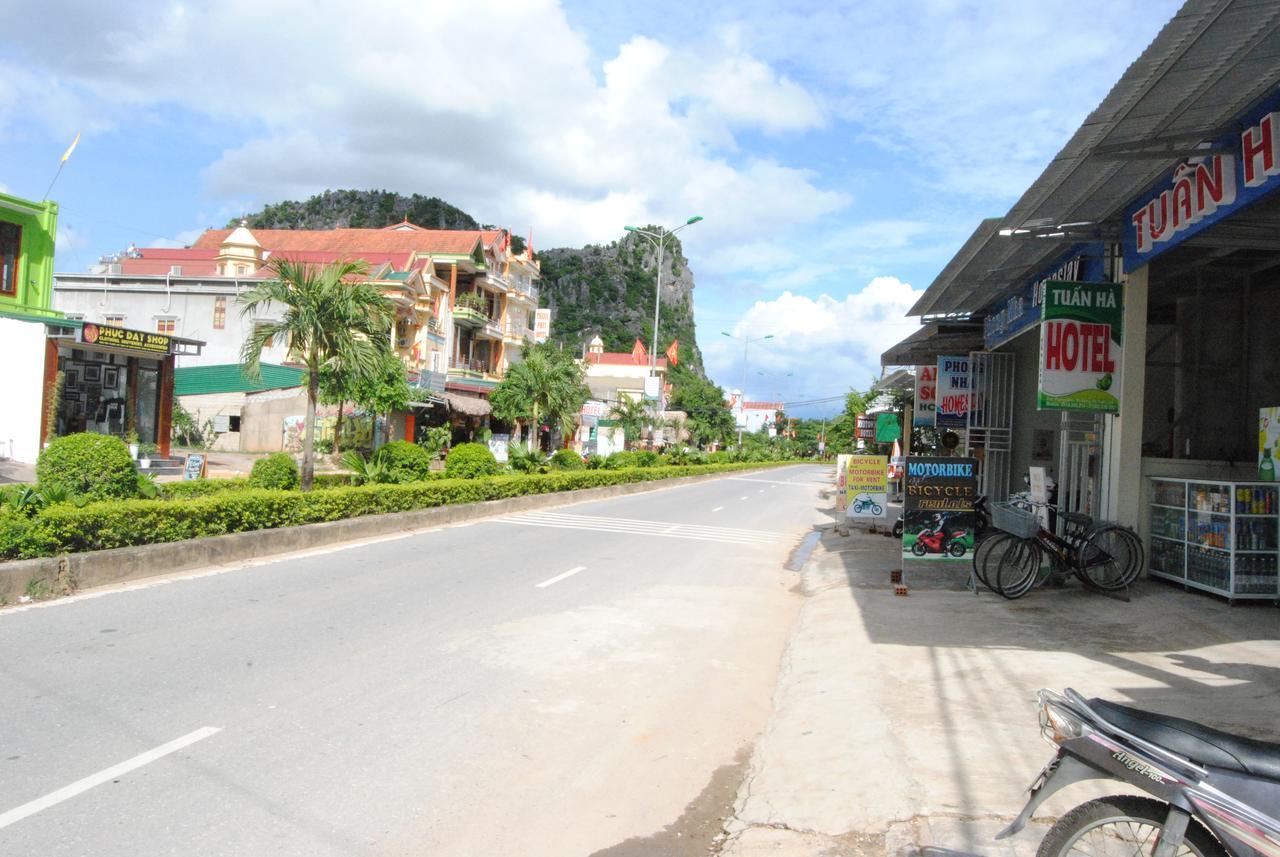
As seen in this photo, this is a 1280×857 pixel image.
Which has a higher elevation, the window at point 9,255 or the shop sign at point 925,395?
the window at point 9,255

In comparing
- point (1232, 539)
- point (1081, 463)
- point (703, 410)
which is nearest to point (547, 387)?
point (1081, 463)

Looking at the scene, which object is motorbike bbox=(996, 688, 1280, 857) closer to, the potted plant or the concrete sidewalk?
the concrete sidewalk

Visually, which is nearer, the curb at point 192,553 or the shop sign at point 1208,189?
the shop sign at point 1208,189

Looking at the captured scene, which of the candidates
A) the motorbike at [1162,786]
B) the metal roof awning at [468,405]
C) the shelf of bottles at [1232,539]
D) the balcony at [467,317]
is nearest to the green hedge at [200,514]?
the motorbike at [1162,786]

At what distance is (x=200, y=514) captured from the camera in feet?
37.8

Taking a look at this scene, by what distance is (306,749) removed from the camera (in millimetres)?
5164

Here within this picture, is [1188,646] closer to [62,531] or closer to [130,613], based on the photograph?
[130,613]

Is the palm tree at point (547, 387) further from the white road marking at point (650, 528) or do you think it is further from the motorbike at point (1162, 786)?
the motorbike at point (1162, 786)

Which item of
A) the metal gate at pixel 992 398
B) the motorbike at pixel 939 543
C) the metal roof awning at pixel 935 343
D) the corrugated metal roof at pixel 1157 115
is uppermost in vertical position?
the corrugated metal roof at pixel 1157 115

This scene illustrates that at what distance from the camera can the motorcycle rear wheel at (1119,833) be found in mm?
2977

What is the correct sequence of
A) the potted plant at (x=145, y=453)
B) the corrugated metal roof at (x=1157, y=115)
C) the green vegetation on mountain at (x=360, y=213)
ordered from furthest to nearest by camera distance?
the green vegetation on mountain at (x=360, y=213) → the potted plant at (x=145, y=453) → the corrugated metal roof at (x=1157, y=115)

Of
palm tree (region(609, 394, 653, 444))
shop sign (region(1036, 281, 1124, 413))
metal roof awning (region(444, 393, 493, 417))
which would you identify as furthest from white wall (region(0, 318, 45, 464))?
palm tree (region(609, 394, 653, 444))

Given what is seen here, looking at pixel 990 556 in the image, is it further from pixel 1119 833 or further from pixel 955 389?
pixel 955 389

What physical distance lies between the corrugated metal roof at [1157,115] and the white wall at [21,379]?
22.3 m
